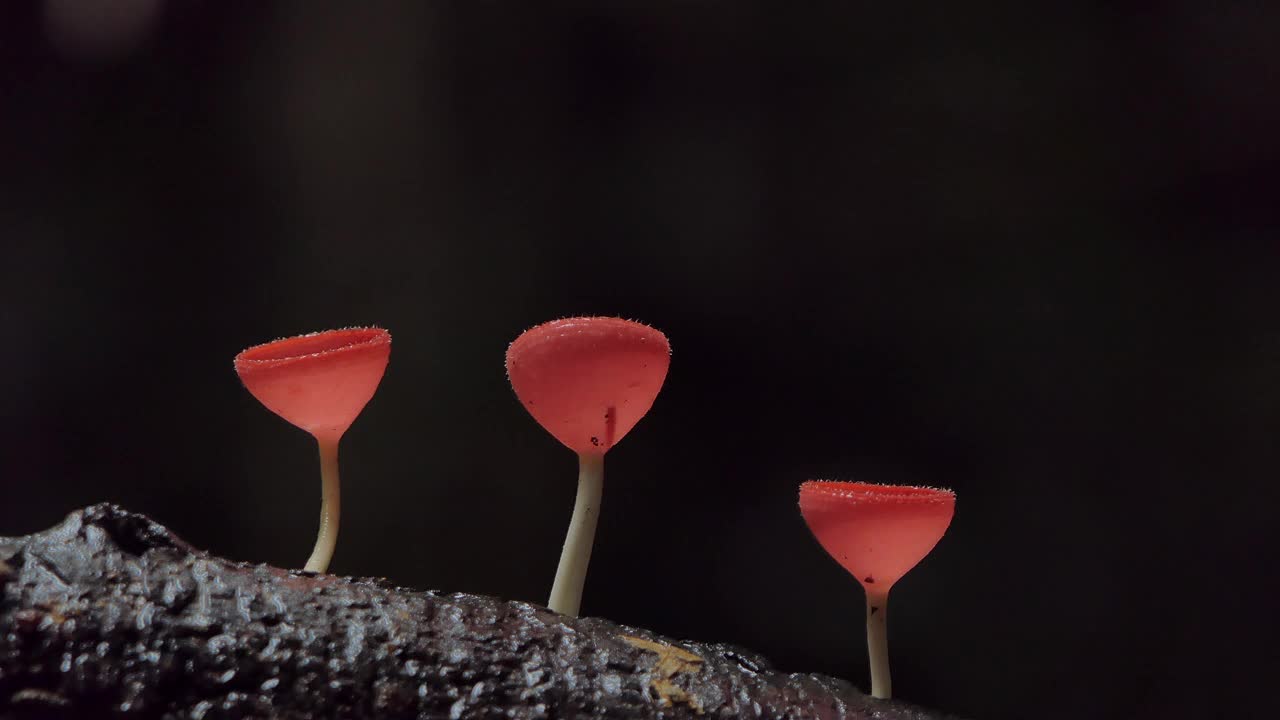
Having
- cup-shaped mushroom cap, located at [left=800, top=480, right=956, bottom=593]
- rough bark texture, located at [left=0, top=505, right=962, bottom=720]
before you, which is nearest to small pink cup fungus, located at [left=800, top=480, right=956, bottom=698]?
cup-shaped mushroom cap, located at [left=800, top=480, right=956, bottom=593]

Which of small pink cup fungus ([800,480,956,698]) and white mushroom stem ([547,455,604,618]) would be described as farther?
white mushroom stem ([547,455,604,618])

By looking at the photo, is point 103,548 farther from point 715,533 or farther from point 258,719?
point 715,533

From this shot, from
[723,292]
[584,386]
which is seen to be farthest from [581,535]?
[723,292]

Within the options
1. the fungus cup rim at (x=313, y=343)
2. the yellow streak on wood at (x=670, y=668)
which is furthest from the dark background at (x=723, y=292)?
the yellow streak on wood at (x=670, y=668)

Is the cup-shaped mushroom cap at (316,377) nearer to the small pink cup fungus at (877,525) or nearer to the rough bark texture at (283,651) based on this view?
the rough bark texture at (283,651)

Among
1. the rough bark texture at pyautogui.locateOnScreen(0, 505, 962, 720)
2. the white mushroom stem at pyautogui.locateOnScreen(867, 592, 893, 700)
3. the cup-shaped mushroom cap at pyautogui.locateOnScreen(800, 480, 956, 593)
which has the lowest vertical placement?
the white mushroom stem at pyautogui.locateOnScreen(867, 592, 893, 700)

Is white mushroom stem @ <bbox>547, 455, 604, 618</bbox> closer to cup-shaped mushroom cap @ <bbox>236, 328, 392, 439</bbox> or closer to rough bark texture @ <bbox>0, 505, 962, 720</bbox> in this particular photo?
rough bark texture @ <bbox>0, 505, 962, 720</bbox>
